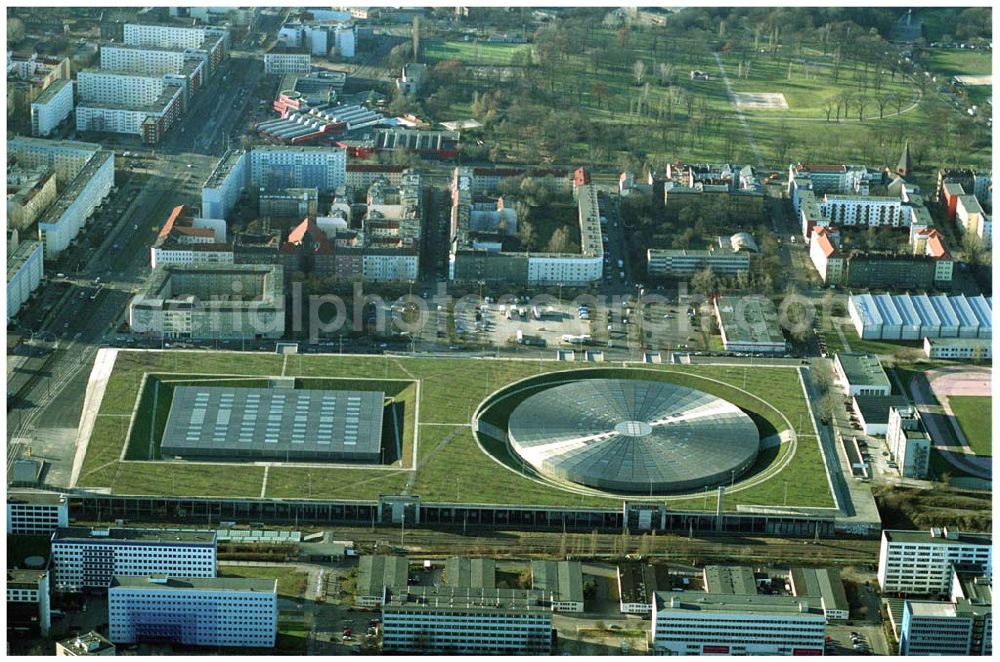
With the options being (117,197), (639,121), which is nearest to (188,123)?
(117,197)

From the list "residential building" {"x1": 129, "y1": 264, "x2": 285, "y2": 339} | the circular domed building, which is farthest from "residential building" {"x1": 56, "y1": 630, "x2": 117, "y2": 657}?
"residential building" {"x1": 129, "y1": 264, "x2": 285, "y2": 339}

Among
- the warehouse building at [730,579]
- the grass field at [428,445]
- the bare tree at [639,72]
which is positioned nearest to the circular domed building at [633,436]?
the grass field at [428,445]

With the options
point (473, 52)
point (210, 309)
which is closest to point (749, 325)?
point (210, 309)

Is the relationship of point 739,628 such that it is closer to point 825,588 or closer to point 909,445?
point 825,588

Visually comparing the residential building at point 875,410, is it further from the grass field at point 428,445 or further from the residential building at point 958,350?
the residential building at point 958,350

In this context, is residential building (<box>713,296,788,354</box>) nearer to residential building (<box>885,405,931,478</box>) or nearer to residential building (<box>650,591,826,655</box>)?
residential building (<box>885,405,931,478</box>)

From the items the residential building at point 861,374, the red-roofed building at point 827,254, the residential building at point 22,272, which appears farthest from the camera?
the red-roofed building at point 827,254
